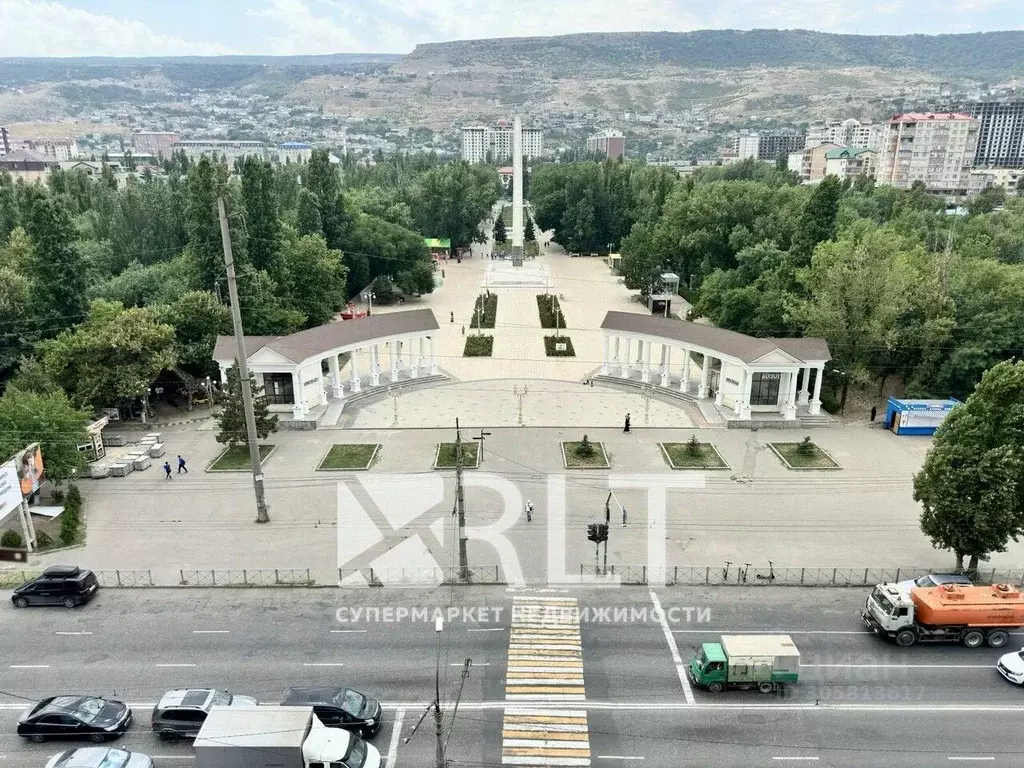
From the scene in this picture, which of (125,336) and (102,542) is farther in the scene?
(125,336)

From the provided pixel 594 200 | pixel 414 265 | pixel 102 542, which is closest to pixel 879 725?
pixel 102 542

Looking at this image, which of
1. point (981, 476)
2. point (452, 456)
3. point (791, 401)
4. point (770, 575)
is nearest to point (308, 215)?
point (452, 456)

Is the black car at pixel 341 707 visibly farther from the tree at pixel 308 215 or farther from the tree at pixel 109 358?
the tree at pixel 308 215

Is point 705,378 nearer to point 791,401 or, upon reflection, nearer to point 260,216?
point 791,401

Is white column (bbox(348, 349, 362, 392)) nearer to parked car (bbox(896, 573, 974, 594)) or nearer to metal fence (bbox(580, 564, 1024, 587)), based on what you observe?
metal fence (bbox(580, 564, 1024, 587))

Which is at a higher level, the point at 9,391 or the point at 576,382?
the point at 9,391

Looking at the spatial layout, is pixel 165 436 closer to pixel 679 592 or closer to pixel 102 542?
pixel 102 542

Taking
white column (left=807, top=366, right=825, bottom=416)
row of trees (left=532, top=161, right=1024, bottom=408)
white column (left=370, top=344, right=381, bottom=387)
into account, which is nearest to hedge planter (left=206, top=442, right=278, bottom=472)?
white column (left=370, top=344, right=381, bottom=387)
